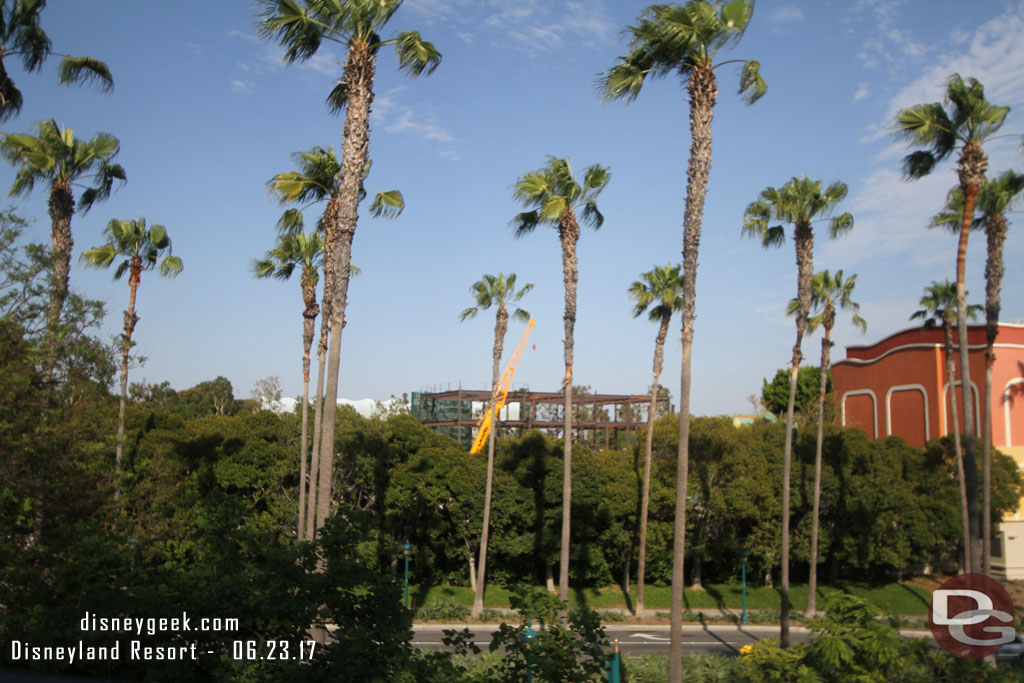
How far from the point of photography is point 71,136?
67.1ft

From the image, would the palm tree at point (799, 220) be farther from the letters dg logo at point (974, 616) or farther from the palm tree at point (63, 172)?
the palm tree at point (63, 172)

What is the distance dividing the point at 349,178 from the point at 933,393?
140 feet

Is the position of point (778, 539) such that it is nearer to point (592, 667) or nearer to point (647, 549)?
point (647, 549)

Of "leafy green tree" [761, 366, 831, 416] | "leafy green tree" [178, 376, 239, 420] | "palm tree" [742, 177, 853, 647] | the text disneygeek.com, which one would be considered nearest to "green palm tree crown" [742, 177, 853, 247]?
"palm tree" [742, 177, 853, 647]

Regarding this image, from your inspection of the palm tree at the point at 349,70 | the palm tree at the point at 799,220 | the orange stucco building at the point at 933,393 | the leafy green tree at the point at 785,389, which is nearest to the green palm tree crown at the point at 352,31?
the palm tree at the point at 349,70

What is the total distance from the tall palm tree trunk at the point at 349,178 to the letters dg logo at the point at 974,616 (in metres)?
10.9

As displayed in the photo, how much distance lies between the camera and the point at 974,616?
Result: 528 inches

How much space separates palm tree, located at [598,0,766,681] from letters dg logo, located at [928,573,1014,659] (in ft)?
14.3

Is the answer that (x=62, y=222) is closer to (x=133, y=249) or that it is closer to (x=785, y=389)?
(x=133, y=249)

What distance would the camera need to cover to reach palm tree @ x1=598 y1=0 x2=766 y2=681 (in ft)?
46.9

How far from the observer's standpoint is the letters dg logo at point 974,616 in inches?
466

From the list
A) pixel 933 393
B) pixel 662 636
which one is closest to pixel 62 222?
pixel 662 636

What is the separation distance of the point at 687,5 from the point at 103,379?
1399 centimetres

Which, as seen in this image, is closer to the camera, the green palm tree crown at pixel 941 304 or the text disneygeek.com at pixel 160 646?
the text disneygeek.com at pixel 160 646
